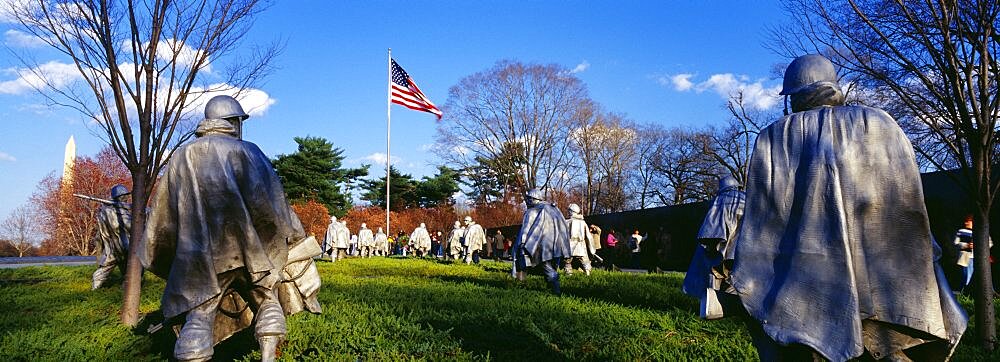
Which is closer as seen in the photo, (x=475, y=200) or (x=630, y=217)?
(x=630, y=217)

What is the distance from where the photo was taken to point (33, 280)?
518 inches

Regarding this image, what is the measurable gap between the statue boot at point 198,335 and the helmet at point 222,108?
122 centimetres

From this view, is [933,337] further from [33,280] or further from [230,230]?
[33,280]

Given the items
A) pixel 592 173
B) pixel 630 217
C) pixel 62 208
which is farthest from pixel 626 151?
A: pixel 62 208

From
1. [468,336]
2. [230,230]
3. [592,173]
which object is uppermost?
[592,173]

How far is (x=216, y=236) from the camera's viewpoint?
4.13m

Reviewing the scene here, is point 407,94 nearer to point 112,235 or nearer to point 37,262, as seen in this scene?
point 37,262

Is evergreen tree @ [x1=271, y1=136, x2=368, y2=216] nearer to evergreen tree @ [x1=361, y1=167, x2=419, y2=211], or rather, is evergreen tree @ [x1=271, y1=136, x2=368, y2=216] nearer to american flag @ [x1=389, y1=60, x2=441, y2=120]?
evergreen tree @ [x1=361, y1=167, x2=419, y2=211]

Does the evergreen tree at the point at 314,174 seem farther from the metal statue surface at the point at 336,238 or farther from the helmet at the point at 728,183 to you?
the helmet at the point at 728,183

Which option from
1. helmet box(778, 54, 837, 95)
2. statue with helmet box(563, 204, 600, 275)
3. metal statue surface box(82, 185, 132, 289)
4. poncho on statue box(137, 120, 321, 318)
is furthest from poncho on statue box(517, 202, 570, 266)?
helmet box(778, 54, 837, 95)

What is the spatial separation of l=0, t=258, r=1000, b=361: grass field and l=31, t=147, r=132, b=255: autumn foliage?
32.9m

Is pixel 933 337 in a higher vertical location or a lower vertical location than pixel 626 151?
lower

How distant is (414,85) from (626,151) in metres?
15.3

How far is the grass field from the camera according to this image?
5.32 metres
